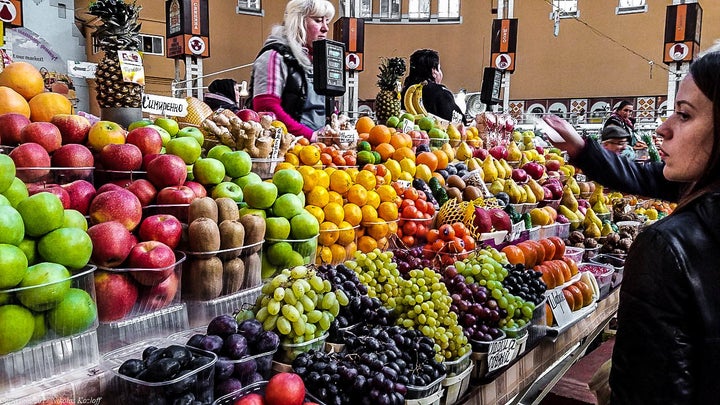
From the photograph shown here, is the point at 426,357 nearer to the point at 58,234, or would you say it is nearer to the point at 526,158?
the point at 58,234

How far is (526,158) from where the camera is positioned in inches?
161

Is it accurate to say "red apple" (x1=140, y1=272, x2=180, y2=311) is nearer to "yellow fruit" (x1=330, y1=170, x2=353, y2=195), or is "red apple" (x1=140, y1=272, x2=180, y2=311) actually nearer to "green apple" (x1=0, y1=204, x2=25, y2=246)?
"green apple" (x1=0, y1=204, x2=25, y2=246)

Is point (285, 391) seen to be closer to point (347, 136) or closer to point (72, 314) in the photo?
point (72, 314)

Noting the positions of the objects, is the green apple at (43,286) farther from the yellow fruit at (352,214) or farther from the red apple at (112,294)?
the yellow fruit at (352,214)

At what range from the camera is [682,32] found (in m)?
8.02

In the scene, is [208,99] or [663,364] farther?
[208,99]

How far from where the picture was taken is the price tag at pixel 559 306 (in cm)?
236

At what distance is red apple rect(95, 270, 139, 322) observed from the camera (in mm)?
1271

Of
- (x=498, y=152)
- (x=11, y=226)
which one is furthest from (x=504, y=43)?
(x=11, y=226)

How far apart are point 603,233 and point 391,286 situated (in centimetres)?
242

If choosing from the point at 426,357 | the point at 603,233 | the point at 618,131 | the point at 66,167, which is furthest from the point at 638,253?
the point at 618,131

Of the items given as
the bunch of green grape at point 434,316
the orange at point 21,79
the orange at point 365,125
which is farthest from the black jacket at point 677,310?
the orange at point 365,125

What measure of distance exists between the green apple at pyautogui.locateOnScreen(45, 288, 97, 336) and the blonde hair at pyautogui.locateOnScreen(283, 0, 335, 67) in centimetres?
219

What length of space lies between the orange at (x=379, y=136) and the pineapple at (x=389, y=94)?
221 centimetres
